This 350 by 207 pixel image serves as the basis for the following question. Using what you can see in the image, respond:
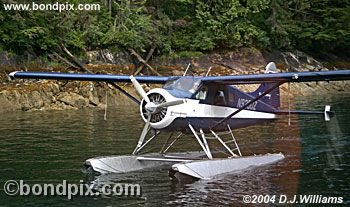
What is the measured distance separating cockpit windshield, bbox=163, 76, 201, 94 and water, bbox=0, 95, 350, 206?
181 cm

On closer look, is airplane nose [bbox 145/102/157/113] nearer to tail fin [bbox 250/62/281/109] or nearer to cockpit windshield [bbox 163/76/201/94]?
cockpit windshield [bbox 163/76/201/94]

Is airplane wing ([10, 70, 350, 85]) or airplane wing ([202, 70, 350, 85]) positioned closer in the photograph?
airplane wing ([202, 70, 350, 85])

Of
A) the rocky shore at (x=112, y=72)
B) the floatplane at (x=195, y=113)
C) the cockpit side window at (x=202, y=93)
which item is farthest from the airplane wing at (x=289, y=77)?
the rocky shore at (x=112, y=72)

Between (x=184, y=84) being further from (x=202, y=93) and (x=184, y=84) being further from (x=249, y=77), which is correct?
(x=249, y=77)

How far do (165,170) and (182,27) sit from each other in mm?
33760

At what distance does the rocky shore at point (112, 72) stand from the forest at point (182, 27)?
96cm

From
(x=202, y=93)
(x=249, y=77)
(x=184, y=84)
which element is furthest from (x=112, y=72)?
(x=249, y=77)

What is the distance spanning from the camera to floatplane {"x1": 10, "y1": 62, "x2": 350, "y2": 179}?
449 inches

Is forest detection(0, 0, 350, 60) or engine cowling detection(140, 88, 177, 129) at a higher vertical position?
forest detection(0, 0, 350, 60)

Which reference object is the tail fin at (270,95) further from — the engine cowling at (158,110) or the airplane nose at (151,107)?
the airplane nose at (151,107)

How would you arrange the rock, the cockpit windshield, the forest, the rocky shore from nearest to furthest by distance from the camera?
the cockpit windshield
the rocky shore
the rock
the forest

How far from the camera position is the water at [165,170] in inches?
379

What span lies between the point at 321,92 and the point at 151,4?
14.7 meters

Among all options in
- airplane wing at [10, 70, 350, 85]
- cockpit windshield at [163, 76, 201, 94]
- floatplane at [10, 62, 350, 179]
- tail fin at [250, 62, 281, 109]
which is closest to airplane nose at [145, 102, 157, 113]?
floatplane at [10, 62, 350, 179]
